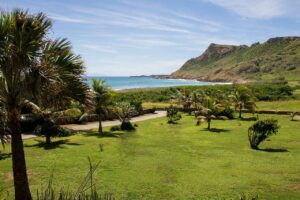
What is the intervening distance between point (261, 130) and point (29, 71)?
1930 centimetres

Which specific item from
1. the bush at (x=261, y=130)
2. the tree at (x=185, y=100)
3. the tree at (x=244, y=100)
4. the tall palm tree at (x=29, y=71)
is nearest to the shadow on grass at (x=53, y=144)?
the bush at (x=261, y=130)

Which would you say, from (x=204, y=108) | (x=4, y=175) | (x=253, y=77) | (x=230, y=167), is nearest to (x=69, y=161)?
(x=4, y=175)

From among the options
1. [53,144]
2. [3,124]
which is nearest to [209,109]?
[53,144]

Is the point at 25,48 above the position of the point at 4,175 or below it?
above

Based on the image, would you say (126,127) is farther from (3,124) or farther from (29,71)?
(29,71)

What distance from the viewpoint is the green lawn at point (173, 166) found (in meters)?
15.1

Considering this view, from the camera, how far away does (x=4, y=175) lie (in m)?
16.7

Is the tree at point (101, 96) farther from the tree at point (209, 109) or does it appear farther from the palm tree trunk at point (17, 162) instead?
the palm tree trunk at point (17, 162)

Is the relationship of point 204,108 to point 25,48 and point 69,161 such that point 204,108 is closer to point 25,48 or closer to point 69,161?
point 69,161

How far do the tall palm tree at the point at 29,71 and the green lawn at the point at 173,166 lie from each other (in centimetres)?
506

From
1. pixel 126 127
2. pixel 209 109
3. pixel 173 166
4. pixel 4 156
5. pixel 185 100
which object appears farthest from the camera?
pixel 185 100

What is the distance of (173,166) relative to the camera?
63.0 feet

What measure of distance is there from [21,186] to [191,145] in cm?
1706

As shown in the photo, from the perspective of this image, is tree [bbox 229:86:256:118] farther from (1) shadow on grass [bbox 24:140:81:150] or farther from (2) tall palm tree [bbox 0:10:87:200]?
(2) tall palm tree [bbox 0:10:87:200]
